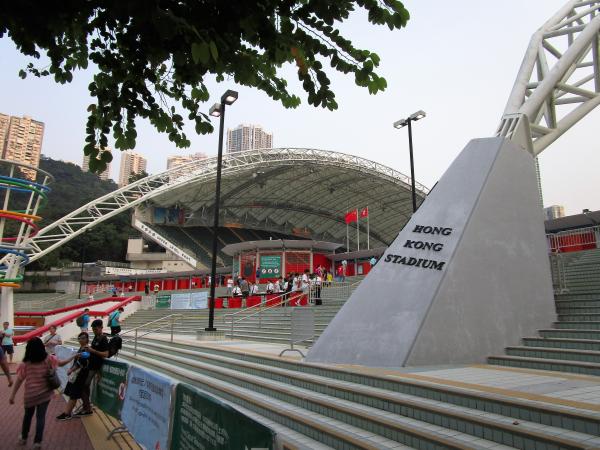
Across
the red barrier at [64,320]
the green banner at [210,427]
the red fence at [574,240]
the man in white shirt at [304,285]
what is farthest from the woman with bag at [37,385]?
the red fence at [574,240]

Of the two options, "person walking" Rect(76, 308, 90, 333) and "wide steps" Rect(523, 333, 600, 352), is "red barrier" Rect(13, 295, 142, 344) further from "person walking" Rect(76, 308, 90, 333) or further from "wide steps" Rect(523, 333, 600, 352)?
"wide steps" Rect(523, 333, 600, 352)

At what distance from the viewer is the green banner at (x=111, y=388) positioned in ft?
20.5

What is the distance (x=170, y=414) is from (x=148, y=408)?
2.70ft

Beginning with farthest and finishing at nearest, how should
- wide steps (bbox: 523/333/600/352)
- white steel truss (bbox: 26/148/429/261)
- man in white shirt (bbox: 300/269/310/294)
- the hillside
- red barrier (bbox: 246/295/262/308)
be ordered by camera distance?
1. the hillside
2. white steel truss (bbox: 26/148/429/261)
3. red barrier (bbox: 246/295/262/308)
4. man in white shirt (bbox: 300/269/310/294)
5. wide steps (bbox: 523/333/600/352)

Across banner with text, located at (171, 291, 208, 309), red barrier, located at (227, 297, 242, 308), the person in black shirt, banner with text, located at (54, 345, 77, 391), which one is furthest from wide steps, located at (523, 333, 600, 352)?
banner with text, located at (171, 291, 208, 309)

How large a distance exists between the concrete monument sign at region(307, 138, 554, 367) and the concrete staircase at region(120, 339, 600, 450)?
1.17 metres

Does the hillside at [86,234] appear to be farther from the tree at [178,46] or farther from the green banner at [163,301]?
the tree at [178,46]

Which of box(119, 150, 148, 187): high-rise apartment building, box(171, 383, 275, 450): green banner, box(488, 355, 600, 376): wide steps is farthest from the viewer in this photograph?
box(119, 150, 148, 187): high-rise apartment building

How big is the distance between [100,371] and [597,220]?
18.8 meters

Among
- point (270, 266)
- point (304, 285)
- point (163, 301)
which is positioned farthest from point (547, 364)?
point (163, 301)

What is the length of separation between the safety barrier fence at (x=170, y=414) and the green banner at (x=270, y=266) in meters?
21.3

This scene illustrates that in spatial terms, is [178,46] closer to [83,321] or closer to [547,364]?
[547,364]

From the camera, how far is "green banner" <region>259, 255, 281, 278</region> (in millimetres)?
28594

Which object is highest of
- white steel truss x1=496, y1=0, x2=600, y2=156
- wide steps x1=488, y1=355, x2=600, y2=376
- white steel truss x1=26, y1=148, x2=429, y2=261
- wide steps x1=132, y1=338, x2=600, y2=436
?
white steel truss x1=26, y1=148, x2=429, y2=261
